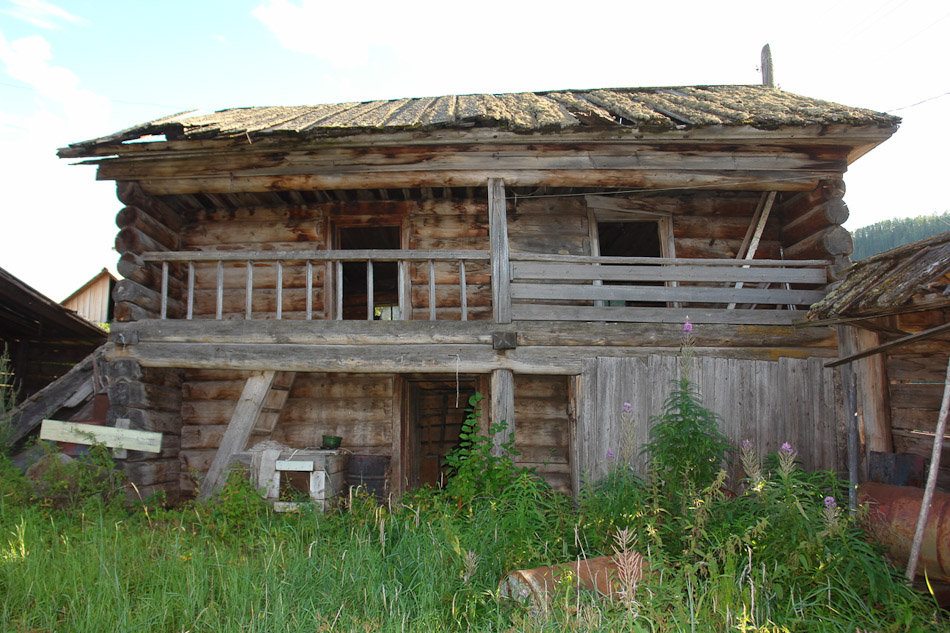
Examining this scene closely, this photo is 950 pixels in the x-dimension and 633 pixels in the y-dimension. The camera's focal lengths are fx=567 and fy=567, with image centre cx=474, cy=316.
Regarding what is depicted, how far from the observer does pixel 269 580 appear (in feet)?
12.0

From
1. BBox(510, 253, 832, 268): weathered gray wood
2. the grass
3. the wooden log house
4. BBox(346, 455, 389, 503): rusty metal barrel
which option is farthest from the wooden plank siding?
BBox(346, 455, 389, 503): rusty metal barrel

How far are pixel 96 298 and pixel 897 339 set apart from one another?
1166 inches

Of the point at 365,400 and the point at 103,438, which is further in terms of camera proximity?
the point at 365,400

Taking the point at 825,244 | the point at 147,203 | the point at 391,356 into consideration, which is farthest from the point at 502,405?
the point at 147,203

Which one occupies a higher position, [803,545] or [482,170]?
[482,170]

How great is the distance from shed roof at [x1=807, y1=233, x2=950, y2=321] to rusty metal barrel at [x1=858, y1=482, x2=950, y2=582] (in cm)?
140

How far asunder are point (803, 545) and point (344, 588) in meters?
2.86

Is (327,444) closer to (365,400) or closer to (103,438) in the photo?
(365,400)

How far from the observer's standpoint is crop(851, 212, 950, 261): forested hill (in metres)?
24.5

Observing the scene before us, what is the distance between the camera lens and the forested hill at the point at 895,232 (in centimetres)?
2453

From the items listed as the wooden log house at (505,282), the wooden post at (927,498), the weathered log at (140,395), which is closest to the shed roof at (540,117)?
the wooden log house at (505,282)

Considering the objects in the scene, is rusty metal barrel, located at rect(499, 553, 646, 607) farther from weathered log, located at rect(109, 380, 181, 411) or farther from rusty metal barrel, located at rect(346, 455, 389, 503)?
weathered log, located at rect(109, 380, 181, 411)

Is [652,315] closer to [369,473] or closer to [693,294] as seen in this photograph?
[693,294]

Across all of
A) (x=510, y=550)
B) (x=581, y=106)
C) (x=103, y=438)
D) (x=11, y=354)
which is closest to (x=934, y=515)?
(x=510, y=550)
